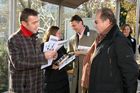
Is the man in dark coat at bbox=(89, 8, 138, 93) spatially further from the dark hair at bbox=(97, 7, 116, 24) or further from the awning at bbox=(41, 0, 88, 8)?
the awning at bbox=(41, 0, 88, 8)

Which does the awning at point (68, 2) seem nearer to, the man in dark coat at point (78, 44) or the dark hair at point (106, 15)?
the man in dark coat at point (78, 44)

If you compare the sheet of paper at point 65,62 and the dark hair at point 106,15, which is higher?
the dark hair at point 106,15

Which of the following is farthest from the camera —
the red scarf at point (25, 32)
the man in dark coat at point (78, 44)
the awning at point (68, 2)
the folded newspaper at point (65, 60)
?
the awning at point (68, 2)

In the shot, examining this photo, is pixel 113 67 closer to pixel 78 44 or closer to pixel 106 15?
pixel 106 15

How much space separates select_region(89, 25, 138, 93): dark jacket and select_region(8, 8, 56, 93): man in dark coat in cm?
72

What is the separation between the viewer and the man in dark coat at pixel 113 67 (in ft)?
14.1

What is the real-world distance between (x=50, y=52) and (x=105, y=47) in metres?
0.78

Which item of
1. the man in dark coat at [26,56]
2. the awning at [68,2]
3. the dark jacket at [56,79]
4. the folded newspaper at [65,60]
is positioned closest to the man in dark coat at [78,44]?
the dark jacket at [56,79]

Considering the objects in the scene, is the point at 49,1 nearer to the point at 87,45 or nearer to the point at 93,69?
the point at 87,45

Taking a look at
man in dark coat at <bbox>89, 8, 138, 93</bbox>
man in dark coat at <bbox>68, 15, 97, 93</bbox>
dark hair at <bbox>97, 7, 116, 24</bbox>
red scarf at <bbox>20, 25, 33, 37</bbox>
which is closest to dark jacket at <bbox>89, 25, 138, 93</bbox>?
man in dark coat at <bbox>89, 8, 138, 93</bbox>

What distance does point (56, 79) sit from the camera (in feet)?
20.7

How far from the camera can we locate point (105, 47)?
4.38m

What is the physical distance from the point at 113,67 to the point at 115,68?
0.03 meters

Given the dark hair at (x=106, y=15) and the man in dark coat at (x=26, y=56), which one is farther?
the man in dark coat at (x=26, y=56)
